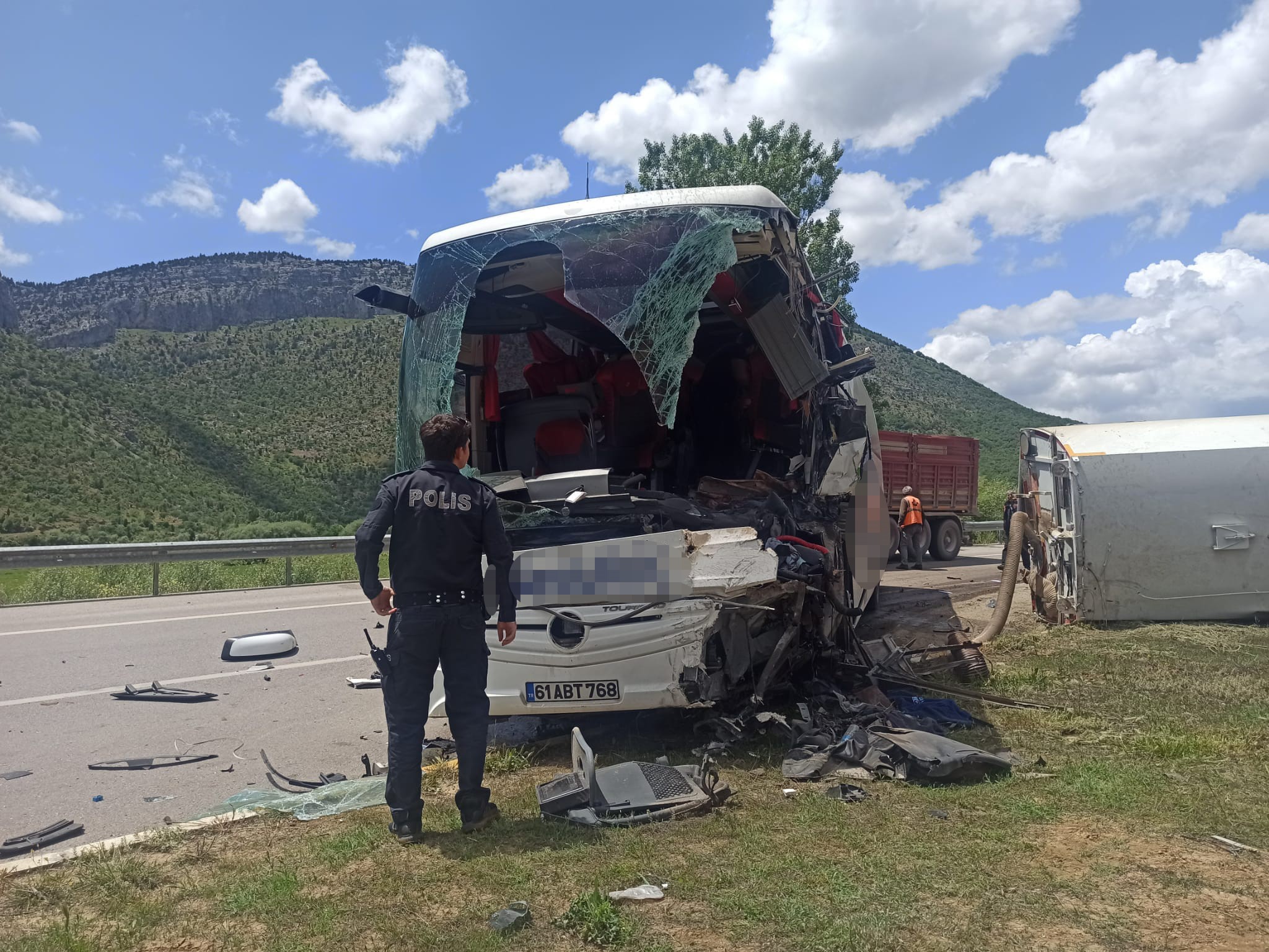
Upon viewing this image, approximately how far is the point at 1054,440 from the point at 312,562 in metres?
13.1

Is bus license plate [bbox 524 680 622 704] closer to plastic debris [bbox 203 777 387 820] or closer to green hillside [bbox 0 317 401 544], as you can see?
plastic debris [bbox 203 777 387 820]

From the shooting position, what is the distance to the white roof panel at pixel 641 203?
16.8 feet

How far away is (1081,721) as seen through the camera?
539 cm

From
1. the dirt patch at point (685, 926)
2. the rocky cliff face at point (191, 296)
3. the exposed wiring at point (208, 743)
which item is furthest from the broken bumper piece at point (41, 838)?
the rocky cliff face at point (191, 296)

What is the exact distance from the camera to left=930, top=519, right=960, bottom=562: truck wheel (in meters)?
20.1

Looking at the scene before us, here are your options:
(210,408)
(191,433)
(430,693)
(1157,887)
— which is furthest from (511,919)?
(210,408)

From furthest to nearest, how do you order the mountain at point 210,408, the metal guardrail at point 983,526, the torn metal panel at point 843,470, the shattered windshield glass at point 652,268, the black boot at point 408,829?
the mountain at point 210,408
the metal guardrail at point 983,526
the torn metal panel at point 843,470
the shattered windshield glass at point 652,268
the black boot at point 408,829

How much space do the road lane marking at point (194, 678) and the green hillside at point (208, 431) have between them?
16.5m

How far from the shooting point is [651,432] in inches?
271

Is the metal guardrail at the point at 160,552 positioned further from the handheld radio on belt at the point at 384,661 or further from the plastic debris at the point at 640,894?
the plastic debris at the point at 640,894

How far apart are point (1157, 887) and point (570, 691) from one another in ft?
8.65

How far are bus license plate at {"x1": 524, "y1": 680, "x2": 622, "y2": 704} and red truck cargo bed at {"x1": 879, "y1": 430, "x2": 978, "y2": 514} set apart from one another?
14.2 metres

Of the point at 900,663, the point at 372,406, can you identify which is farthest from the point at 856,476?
the point at 372,406

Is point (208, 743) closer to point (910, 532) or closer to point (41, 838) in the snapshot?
point (41, 838)
